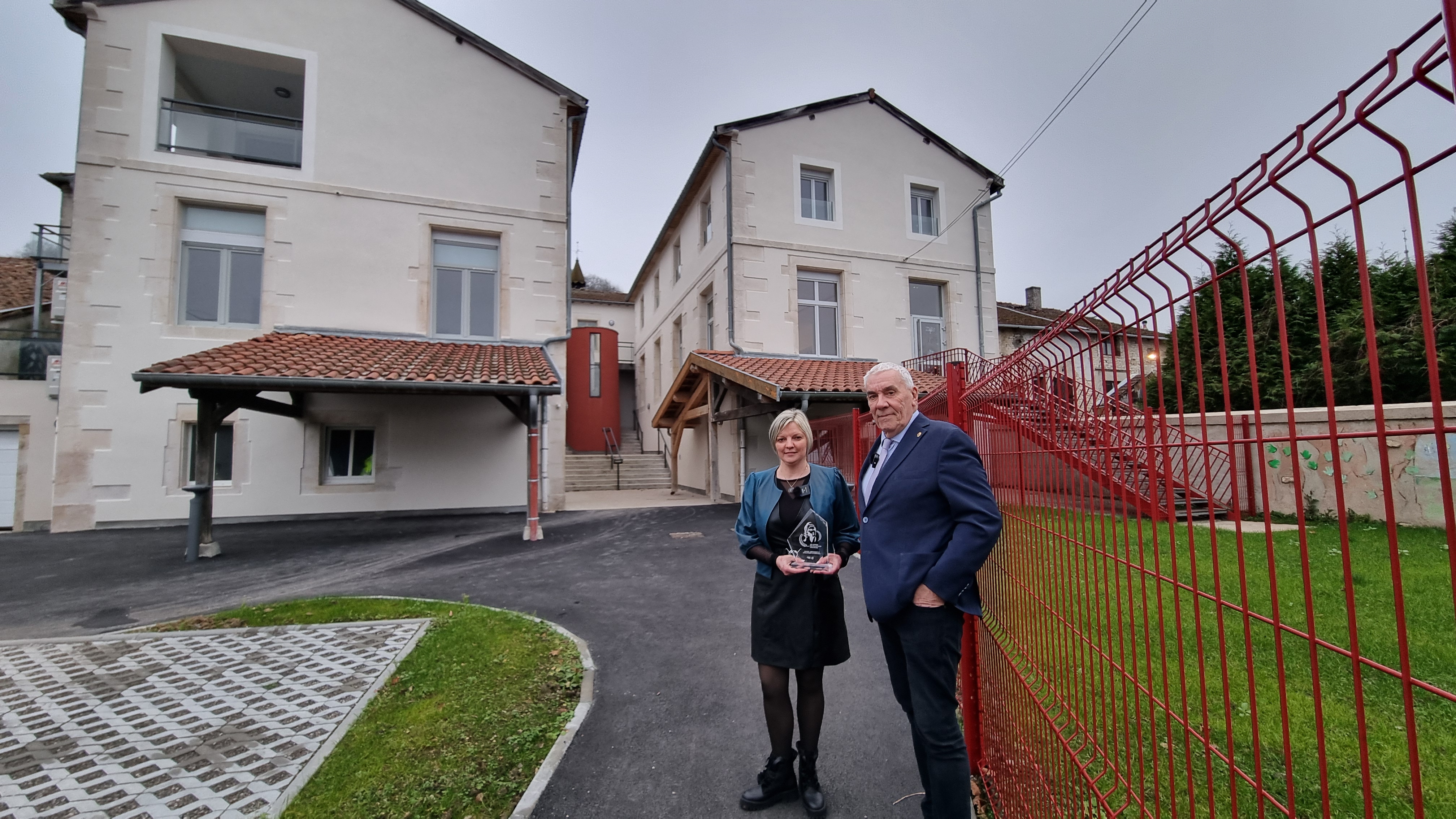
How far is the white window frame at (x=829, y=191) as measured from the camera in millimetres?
13812

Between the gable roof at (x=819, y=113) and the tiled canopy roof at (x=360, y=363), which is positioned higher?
the gable roof at (x=819, y=113)

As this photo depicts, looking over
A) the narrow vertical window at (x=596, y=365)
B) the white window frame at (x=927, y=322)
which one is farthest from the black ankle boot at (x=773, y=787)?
the narrow vertical window at (x=596, y=365)

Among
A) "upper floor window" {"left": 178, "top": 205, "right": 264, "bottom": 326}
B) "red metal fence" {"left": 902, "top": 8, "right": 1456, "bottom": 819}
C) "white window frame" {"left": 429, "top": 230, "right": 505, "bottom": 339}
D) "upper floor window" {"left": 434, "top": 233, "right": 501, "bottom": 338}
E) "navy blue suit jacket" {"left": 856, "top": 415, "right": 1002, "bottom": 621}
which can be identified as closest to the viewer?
"red metal fence" {"left": 902, "top": 8, "right": 1456, "bottom": 819}

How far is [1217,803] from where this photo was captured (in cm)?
252

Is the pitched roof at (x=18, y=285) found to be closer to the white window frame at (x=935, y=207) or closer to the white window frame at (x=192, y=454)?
the white window frame at (x=192, y=454)

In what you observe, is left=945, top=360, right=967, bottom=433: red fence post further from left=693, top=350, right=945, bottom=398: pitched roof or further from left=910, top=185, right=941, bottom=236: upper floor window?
left=910, top=185, right=941, bottom=236: upper floor window

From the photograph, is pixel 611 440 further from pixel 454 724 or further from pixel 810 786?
pixel 810 786

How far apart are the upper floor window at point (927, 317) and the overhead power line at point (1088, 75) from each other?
4501 millimetres

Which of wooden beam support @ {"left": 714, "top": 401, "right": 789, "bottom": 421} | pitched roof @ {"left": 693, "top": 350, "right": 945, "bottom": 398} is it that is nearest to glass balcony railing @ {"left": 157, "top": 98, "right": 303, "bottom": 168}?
pitched roof @ {"left": 693, "top": 350, "right": 945, "bottom": 398}

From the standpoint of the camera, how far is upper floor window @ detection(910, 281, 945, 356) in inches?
579

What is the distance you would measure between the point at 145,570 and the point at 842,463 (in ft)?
29.2

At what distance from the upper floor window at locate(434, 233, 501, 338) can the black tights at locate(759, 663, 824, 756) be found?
1061 cm

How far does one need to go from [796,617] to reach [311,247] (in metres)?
12.0

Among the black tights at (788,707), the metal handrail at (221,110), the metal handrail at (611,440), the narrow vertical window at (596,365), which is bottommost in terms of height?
the black tights at (788,707)
